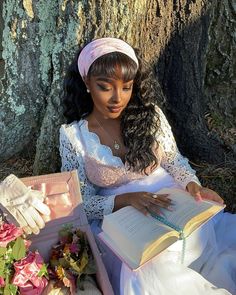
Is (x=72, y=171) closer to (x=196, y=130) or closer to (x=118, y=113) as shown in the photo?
(x=118, y=113)

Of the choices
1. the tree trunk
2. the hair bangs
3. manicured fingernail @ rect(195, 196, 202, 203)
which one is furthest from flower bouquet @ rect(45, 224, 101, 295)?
the tree trunk

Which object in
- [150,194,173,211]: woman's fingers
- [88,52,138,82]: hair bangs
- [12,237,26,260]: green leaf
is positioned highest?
[88,52,138,82]: hair bangs

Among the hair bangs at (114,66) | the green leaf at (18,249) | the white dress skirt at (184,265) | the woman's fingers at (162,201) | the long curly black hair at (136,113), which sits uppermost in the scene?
the hair bangs at (114,66)

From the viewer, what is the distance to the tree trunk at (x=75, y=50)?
3.01m

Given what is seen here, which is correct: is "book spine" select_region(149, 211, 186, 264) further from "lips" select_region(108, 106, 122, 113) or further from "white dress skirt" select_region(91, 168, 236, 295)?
"lips" select_region(108, 106, 122, 113)

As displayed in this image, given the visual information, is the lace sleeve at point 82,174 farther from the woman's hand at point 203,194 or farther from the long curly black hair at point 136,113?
the woman's hand at point 203,194

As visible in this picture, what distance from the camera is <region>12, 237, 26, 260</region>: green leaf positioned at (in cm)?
221

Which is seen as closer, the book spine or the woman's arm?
the book spine

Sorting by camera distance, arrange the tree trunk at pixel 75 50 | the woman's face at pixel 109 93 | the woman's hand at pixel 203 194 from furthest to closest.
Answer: the tree trunk at pixel 75 50 < the woman's face at pixel 109 93 < the woman's hand at pixel 203 194

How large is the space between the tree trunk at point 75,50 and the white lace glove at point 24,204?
0.76m

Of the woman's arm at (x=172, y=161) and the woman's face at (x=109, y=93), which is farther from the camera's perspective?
the woman's arm at (x=172, y=161)

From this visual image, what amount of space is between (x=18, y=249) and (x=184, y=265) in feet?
2.47

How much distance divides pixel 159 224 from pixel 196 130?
1.24 metres

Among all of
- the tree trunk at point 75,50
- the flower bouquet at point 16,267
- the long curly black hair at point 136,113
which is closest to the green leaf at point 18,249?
the flower bouquet at point 16,267
